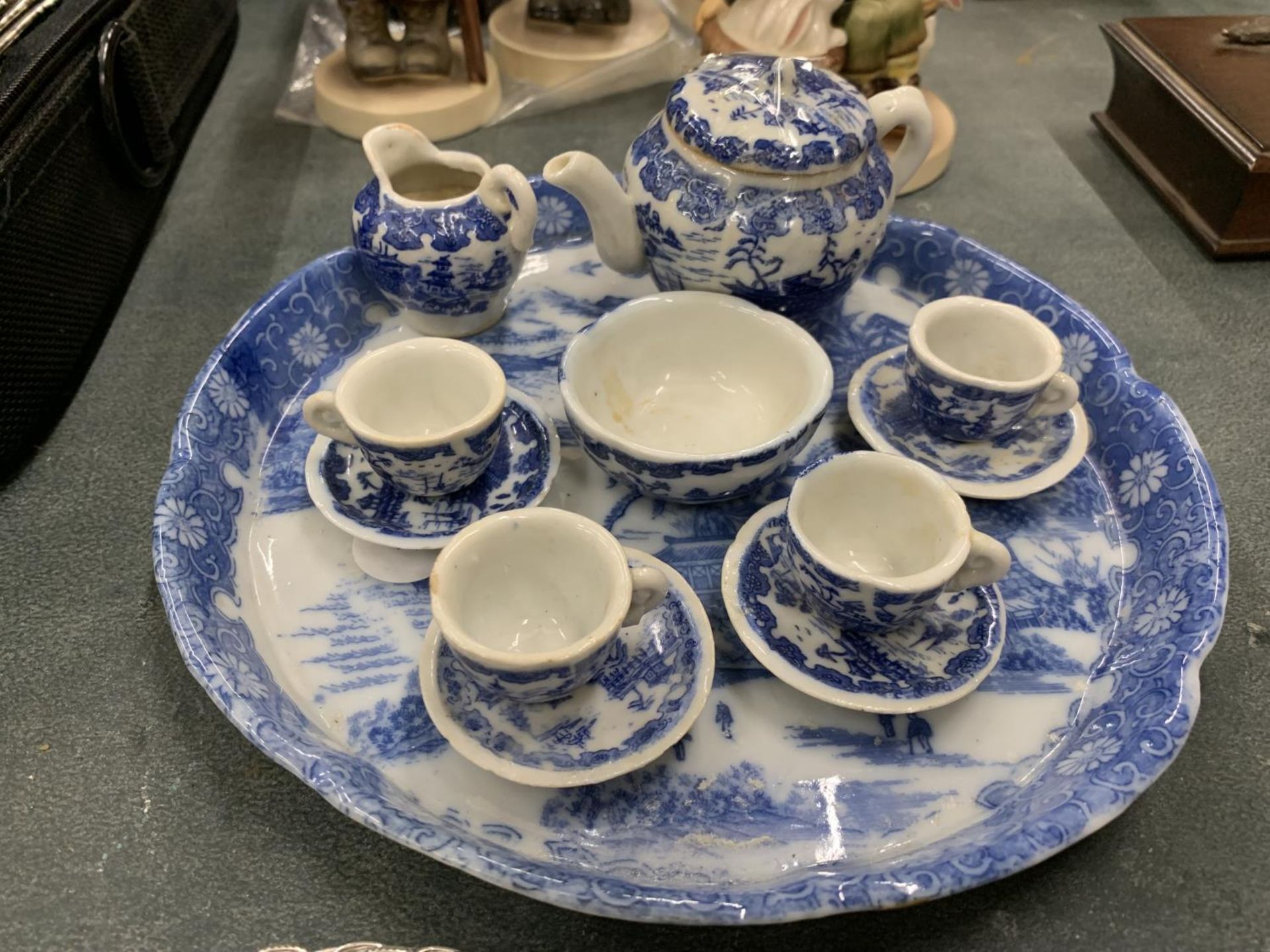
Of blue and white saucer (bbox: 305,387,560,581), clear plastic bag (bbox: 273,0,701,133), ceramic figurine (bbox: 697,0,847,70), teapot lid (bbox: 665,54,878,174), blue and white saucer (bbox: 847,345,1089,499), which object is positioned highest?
teapot lid (bbox: 665,54,878,174)

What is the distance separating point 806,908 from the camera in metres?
0.57

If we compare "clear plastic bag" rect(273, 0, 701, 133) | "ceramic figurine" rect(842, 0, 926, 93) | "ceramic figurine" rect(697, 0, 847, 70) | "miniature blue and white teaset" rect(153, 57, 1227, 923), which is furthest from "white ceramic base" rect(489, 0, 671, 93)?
"miniature blue and white teaset" rect(153, 57, 1227, 923)

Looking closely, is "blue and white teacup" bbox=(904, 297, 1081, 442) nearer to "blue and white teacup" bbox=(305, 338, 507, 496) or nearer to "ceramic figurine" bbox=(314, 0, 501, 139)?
"blue and white teacup" bbox=(305, 338, 507, 496)

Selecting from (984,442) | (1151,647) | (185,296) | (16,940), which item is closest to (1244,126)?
(984,442)

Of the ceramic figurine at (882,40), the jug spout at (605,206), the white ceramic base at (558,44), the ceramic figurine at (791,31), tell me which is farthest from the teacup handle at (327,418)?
the white ceramic base at (558,44)

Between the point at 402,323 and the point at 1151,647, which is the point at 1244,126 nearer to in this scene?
the point at 1151,647

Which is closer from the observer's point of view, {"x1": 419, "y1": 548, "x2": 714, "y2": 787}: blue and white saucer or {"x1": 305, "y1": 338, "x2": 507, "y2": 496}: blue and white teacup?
{"x1": 419, "y1": 548, "x2": 714, "y2": 787}: blue and white saucer

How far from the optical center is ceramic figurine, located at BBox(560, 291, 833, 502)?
2.64 feet

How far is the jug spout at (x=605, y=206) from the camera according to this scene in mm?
856

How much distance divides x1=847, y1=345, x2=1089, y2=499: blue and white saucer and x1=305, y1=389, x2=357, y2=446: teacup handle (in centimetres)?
49

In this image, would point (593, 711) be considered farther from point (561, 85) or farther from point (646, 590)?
point (561, 85)

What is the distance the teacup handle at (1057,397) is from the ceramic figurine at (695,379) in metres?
0.22

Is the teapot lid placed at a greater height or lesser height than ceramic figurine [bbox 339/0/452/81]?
greater

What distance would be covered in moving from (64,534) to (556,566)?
0.60m
